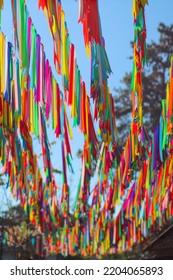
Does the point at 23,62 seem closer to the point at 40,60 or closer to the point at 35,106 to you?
the point at 40,60

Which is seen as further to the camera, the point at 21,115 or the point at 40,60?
the point at 21,115

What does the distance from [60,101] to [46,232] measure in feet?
25.0

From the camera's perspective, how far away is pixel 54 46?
10.7 feet

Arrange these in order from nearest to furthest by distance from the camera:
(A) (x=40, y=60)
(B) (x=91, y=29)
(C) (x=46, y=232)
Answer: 1. (B) (x=91, y=29)
2. (A) (x=40, y=60)
3. (C) (x=46, y=232)

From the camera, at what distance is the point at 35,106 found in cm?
435
